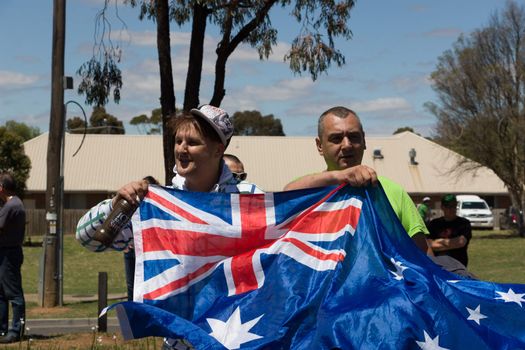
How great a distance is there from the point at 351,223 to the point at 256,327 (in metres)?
0.77

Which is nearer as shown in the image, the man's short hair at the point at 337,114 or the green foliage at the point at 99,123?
the man's short hair at the point at 337,114

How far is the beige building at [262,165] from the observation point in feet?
194

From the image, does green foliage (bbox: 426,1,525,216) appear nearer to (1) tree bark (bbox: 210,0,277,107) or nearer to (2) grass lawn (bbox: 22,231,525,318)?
(2) grass lawn (bbox: 22,231,525,318)

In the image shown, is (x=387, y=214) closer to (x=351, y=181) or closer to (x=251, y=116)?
(x=351, y=181)

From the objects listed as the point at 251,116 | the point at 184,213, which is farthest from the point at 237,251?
the point at 251,116

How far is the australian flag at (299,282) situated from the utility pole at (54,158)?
13.3m

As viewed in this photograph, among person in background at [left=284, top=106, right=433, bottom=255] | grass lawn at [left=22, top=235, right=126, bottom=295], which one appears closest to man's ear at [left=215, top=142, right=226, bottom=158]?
person in background at [left=284, top=106, right=433, bottom=255]

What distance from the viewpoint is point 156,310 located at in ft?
13.7

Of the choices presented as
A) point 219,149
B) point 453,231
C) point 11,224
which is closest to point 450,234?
point 453,231

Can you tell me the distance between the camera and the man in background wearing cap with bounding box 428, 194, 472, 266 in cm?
1090

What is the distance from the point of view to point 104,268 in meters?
29.5

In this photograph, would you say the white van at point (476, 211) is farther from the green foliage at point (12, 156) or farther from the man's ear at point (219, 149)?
the man's ear at point (219, 149)

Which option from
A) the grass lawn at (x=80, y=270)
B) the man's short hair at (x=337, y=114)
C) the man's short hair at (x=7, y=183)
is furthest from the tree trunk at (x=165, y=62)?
the man's short hair at (x=337, y=114)

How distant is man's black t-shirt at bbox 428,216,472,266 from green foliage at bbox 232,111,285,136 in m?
91.1
